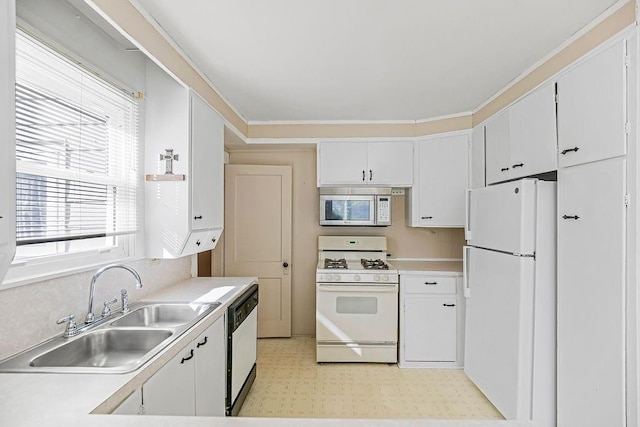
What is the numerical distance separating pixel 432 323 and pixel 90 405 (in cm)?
289

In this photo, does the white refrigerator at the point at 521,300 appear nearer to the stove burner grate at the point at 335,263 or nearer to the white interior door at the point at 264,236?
the stove burner grate at the point at 335,263

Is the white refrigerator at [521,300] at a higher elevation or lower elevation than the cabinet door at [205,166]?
lower

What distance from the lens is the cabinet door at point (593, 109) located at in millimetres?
1592

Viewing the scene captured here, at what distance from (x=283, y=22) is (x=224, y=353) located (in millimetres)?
1979

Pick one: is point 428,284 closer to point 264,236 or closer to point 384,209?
point 384,209

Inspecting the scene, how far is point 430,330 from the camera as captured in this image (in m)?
3.26

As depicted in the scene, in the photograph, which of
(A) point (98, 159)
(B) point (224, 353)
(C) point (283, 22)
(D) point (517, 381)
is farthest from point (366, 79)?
(D) point (517, 381)

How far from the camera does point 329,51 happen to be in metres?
2.09

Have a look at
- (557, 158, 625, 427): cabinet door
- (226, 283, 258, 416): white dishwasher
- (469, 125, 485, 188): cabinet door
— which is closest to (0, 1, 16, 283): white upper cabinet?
(226, 283, 258, 416): white dishwasher

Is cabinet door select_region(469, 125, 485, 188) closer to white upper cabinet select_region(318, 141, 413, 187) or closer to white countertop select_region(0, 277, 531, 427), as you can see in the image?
white upper cabinet select_region(318, 141, 413, 187)

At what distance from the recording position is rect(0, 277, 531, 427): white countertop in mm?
813

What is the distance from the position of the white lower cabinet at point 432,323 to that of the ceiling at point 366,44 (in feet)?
5.65

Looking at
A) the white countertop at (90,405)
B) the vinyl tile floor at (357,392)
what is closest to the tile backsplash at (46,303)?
the white countertop at (90,405)

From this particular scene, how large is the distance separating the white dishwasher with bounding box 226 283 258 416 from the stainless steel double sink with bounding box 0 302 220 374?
0.27 meters
